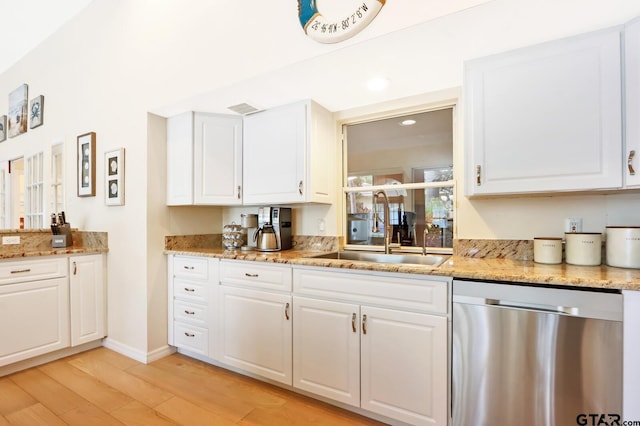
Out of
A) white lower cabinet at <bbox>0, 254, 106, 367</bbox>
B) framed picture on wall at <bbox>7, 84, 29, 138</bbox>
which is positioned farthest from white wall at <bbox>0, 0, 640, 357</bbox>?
framed picture on wall at <bbox>7, 84, 29, 138</bbox>

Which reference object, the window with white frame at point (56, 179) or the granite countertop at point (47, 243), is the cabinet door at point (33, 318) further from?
the window with white frame at point (56, 179)

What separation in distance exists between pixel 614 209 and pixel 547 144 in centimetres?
60

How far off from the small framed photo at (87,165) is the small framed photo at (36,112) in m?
1.16

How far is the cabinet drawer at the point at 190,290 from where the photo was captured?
252 centimetres

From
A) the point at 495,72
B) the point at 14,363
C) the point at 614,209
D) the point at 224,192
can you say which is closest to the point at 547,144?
the point at 495,72

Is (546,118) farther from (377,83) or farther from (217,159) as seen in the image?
(217,159)

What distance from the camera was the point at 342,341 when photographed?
186cm

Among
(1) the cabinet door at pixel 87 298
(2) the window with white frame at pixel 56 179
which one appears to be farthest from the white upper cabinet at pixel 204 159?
(2) the window with white frame at pixel 56 179

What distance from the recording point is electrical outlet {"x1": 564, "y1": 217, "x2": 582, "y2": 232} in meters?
1.80

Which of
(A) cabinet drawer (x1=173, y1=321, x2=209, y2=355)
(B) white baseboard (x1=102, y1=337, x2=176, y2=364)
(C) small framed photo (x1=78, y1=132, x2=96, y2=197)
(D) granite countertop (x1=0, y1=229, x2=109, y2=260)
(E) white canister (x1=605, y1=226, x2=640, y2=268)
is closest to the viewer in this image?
(E) white canister (x1=605, y1=226, x2=640, y2=268)

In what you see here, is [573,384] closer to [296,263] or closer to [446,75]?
[296,263]

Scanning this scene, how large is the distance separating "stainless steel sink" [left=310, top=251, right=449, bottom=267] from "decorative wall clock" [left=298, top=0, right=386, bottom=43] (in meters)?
1.40

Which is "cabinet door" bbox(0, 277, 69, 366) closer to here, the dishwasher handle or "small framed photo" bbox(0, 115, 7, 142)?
the dishwasher handle

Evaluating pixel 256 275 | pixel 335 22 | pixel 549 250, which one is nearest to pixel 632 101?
pixel 549 250
